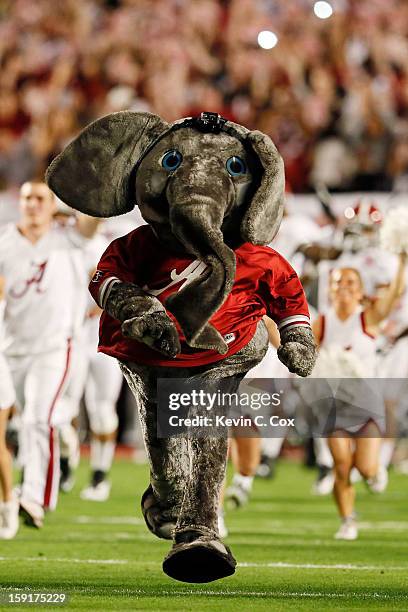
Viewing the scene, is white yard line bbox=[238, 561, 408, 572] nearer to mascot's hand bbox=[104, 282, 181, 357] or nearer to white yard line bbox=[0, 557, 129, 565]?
white yard line bbox=[0, 557, 129, 565]

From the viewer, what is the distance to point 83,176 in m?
5.58

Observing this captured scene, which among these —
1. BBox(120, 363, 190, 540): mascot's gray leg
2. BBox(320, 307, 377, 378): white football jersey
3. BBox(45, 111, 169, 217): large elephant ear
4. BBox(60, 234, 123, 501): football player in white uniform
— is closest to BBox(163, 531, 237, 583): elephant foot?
BBox(120, 363, 190, 540): mascot's gray leg

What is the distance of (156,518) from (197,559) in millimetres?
572

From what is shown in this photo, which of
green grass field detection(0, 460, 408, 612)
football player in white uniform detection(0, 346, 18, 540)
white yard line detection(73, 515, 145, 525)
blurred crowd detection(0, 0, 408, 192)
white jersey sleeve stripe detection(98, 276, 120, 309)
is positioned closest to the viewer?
white jersey sleeve stripe detection(98, 276, 120, 309)

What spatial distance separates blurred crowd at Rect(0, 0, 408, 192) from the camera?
1497cm

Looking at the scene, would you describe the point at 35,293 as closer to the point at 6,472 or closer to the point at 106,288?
the point at 6,472

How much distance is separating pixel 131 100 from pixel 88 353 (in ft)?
15.8

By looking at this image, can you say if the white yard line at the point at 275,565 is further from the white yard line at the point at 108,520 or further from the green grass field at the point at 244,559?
the white yard line at the point at 108,520

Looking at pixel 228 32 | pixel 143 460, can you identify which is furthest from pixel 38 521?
pixel 228 32

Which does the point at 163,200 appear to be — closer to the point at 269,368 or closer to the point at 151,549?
the point at 151,549

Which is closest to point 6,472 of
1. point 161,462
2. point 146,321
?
point 161,462

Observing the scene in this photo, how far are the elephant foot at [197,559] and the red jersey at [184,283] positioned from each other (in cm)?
65

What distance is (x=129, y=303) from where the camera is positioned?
206 inches

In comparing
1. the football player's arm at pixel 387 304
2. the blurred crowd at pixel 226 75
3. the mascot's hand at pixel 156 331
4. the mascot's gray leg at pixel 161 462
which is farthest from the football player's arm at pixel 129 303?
the blurred crowd at pixel 226 75
